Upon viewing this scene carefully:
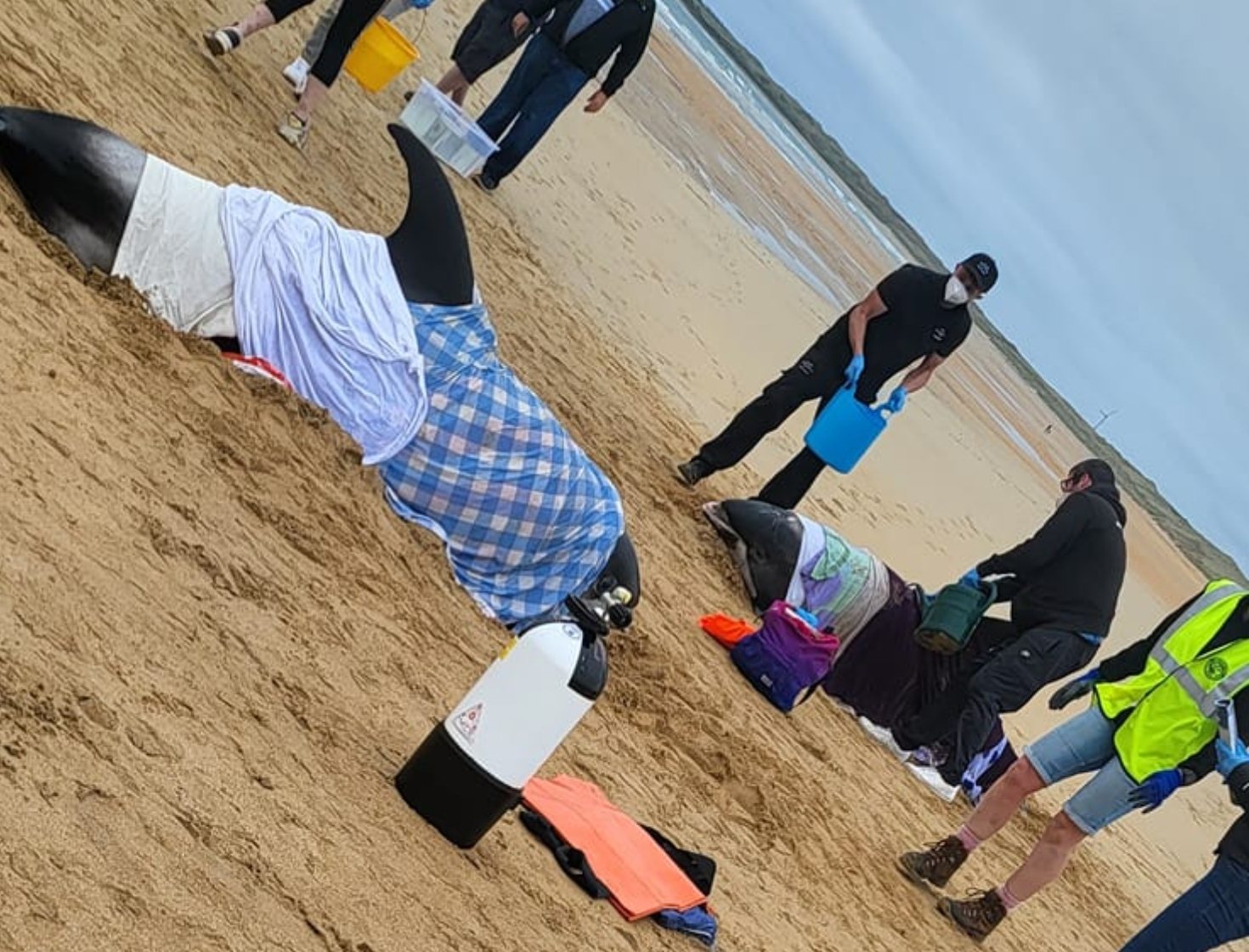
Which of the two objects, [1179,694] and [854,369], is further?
[854,369]


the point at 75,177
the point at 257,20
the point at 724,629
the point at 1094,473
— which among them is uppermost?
the point at 1094,473

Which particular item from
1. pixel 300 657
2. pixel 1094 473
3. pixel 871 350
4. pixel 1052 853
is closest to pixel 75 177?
pixel 300 657

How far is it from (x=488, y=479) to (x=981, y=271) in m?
3.95

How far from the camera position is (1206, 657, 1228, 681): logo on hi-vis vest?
546 centimetres

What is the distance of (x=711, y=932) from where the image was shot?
160 inches

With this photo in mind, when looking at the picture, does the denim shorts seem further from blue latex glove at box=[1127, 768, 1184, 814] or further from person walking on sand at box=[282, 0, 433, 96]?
person walking on sand at box=[282, 0, 433, 96]

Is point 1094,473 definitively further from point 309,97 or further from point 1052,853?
point 309,97

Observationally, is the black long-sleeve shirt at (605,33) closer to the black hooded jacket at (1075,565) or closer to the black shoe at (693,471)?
the black shoe at (693,471)

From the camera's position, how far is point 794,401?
8219 mm

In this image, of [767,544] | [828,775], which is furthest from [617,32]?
[828,775]

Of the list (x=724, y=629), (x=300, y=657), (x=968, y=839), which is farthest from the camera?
(x=724, y=629)

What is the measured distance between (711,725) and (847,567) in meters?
2.21

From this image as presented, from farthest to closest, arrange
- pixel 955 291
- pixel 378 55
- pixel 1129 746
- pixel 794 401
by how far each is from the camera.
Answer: pixel 378 55 → pixel 794 401 → pixel 955 291 → pixel 1129 746

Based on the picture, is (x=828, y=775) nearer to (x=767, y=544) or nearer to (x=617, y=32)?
(x=767, y=544)
